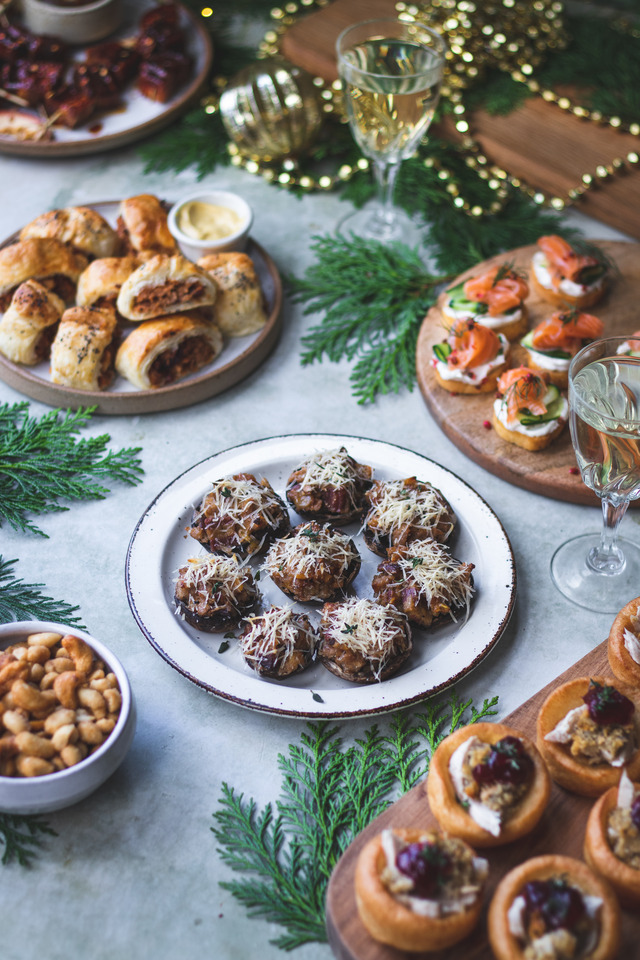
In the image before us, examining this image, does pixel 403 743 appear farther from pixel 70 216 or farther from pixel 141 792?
pixel 70 216

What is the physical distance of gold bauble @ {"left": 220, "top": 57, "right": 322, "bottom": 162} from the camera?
3.09 metres

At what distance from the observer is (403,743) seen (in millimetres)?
1806

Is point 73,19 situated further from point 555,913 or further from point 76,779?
point 555,913

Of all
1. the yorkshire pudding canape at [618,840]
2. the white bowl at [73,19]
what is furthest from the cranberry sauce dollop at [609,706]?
the white bowl at [73,19]

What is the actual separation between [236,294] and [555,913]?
1.89m

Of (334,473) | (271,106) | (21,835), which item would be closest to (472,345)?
(334,473)

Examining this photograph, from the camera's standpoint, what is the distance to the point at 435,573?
1888mm

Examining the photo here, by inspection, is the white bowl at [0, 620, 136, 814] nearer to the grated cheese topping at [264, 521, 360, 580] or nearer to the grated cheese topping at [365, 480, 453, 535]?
the grated cheese topping at [264, 521, 360, 580]

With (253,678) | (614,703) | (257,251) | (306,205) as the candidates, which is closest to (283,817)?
(253,678)

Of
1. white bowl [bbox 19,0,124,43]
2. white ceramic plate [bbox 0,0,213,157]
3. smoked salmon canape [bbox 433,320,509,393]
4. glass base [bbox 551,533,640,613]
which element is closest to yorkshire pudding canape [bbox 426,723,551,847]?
glass base [bbox 551,533,640,613]

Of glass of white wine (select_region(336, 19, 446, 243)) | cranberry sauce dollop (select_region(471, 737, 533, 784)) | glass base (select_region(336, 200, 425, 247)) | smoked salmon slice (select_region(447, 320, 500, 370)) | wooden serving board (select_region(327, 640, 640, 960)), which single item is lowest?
wooden serving board (select_region(327, 640, 640, 960))

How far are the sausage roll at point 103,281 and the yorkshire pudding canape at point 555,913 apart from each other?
1.93 meters

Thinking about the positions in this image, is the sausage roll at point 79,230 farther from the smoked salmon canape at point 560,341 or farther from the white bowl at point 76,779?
the white bowl at point 76,779

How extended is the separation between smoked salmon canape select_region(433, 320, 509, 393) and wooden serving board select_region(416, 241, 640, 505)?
39 mm
